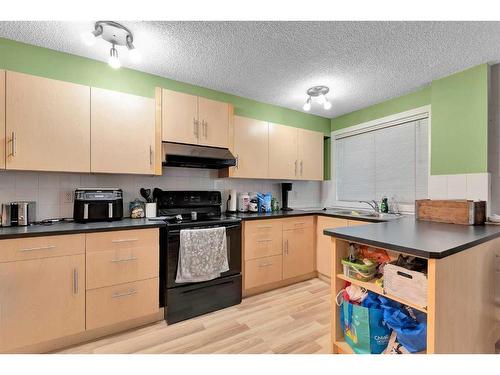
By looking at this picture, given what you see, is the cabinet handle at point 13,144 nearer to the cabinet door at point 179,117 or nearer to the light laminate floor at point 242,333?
the cabinet door at point 179,117

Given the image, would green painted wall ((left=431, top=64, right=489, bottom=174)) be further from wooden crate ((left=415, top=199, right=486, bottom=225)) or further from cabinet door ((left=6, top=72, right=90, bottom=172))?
cabinet door ((left=6, top=72, right=90, bottom=172))

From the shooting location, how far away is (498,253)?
1.56 meters

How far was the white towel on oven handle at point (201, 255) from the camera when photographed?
204 cm

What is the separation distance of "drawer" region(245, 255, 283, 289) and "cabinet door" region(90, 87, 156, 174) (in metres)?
1.41

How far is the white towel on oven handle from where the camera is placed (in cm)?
204

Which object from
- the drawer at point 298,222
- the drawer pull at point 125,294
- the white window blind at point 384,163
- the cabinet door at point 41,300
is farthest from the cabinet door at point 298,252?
the cabinet door at point 41,300

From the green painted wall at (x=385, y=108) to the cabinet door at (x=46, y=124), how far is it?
3159 millimetres

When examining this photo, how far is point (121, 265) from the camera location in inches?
72.4

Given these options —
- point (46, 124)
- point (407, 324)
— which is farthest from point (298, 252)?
point (46, 124)

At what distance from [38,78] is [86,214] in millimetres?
1088

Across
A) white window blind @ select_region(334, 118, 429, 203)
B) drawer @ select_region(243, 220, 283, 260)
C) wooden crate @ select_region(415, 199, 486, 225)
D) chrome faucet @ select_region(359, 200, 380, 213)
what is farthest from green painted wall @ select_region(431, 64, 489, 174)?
drawer @ select_region(243, 220, 283, 260)

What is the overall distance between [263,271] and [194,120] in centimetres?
177
